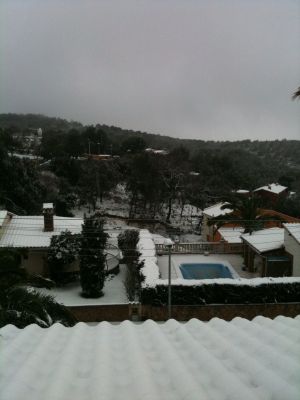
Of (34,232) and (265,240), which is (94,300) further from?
(265,240)

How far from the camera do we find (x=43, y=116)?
121 metres

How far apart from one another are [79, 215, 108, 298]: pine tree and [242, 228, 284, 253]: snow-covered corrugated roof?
7306 millimetres

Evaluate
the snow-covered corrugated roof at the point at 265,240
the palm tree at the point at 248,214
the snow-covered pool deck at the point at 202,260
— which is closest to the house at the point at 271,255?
the snow-covered corrugated roof at the point at 265,240

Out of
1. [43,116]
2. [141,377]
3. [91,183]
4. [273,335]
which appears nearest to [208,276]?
[273,335]

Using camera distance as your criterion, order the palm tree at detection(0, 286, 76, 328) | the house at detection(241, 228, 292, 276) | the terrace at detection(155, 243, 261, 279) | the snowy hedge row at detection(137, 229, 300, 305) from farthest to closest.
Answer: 1. the terrace at detection(155, 243, 261, 279)
2. the house at detection(241, 228, 292, 276)
3. the snowy hedge row at detection(137, 229, 300, 305)
4. the palm tree at detection(0, 286, 76, 328)

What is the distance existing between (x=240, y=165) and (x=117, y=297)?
49.0m

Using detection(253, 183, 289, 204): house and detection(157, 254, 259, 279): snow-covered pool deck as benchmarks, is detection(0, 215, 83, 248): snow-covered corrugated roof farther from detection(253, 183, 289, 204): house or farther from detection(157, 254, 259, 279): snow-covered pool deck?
detection(253, 183, 289, 204): house

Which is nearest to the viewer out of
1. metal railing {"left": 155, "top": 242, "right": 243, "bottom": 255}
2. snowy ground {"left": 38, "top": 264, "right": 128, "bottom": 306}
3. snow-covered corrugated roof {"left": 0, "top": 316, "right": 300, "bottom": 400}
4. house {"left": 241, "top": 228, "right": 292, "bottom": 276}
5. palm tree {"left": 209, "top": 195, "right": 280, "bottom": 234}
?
snow-covered corrugated roof {"left": 0, "top": 316, "right": 300, "bottom": 400}

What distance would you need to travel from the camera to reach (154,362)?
12.0 ft

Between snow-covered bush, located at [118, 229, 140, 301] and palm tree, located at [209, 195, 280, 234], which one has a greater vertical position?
palm tree, located at [209, 195, 280, 234]

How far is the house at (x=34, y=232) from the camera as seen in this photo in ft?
62.9

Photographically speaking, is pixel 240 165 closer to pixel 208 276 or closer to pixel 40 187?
pixel 40 187

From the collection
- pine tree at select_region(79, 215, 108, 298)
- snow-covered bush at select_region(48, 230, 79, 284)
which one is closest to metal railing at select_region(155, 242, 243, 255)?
pine tree at select_region(79, 215, 108, 298)

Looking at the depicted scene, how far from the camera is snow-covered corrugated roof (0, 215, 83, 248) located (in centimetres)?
1927
